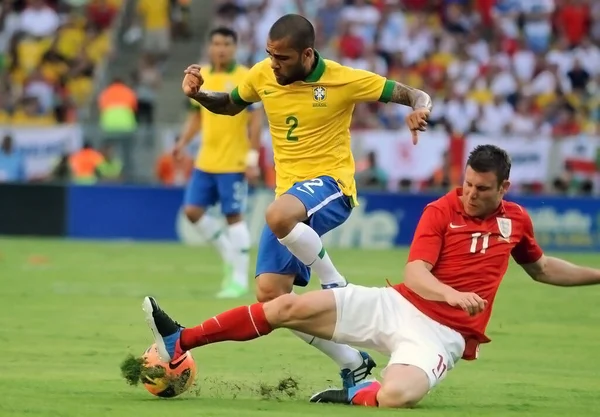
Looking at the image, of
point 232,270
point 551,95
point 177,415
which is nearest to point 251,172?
point 232,270

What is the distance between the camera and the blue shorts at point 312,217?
8.88m

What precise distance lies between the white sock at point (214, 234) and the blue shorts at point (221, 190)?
200 millimetres

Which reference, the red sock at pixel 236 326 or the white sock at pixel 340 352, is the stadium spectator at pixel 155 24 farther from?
the red sock at pixel 236 326

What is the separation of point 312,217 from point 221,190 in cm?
547

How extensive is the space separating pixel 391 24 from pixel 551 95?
3.70 metres

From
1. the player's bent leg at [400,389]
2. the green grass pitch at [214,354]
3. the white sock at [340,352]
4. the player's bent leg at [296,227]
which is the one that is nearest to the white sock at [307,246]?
the player's bent leg at [296,227]

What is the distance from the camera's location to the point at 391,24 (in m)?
27.0

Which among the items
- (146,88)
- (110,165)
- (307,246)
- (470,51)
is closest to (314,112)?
(307,246)

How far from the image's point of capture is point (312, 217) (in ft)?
29.2

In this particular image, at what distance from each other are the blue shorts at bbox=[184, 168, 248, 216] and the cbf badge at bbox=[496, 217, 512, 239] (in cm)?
666

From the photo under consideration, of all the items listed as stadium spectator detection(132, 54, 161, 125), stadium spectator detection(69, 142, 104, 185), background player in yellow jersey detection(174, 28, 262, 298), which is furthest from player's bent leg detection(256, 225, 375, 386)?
stadium spectator detection(132, 54, 161, 125)

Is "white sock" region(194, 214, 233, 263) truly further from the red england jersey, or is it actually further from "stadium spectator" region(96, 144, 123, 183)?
"stadium spectator" region(96, 144, 123, 183)

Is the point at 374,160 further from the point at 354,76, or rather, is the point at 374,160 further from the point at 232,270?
the point at 354,76

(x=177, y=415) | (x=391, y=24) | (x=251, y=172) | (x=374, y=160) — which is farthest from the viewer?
(x=391, y=24)
